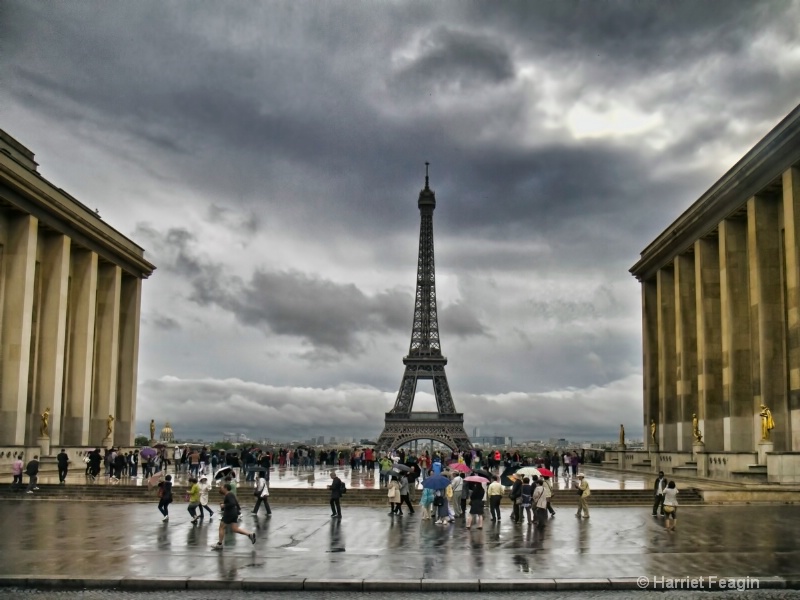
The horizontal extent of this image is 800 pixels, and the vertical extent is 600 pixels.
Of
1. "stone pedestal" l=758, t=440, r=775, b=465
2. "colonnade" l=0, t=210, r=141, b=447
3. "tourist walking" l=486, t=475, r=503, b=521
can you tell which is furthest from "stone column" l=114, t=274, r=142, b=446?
"stone pedestal" l=758, t=440, r=775, b=465

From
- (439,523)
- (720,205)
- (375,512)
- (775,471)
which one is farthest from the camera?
(720,205)

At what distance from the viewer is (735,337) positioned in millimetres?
50406

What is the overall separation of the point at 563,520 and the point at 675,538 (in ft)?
20.7

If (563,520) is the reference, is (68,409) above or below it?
above

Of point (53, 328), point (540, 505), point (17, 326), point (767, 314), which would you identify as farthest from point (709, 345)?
point (17, 326)

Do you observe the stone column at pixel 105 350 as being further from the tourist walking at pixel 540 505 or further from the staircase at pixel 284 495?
the tourist walking at pixel 540 505

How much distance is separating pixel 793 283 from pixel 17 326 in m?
40.0

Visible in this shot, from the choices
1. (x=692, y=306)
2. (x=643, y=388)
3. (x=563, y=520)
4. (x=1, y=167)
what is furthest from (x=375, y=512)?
(x=643, y=388)

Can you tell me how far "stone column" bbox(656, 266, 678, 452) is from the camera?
65250mm

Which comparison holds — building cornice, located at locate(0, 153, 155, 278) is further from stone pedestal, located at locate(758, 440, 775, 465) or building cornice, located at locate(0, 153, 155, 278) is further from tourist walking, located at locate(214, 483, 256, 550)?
stone pedestal, located at locate(758, 440, 775, 465)

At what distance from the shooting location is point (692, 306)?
60906mm

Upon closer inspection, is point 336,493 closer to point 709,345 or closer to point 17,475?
point 17,475

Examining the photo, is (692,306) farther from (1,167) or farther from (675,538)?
(1,167)

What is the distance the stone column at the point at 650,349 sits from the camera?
234 ft
